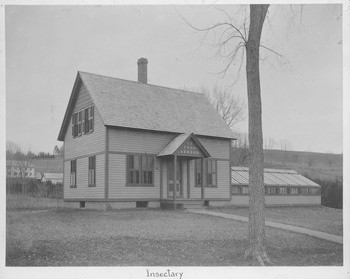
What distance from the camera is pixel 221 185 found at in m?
26.1

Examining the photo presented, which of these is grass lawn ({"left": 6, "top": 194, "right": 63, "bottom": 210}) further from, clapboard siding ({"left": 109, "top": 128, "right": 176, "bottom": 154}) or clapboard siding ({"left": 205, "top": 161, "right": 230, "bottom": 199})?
clapboard siding ({"left": 205, "top": 161, "right": 230, "bottom": 199})

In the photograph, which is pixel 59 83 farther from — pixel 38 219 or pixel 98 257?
pixel 98 257

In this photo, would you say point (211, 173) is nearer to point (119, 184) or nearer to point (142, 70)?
point (119, 184)

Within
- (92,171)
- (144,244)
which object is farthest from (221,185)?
(144,244)

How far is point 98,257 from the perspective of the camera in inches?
409

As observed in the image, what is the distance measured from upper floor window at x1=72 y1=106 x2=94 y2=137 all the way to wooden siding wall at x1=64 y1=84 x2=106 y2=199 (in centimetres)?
22

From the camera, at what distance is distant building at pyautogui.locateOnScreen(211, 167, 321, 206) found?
94.5 ft

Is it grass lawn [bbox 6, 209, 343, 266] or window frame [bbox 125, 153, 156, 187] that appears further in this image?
window frame [bbox 125, 153, 156, 187]

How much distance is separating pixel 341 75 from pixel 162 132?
1468cm

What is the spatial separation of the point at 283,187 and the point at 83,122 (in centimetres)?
1483

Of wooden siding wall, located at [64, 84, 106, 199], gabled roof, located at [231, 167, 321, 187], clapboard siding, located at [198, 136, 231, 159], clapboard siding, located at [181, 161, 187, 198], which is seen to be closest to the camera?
wooden siding wall, located at [64, 84, 106, 199]
